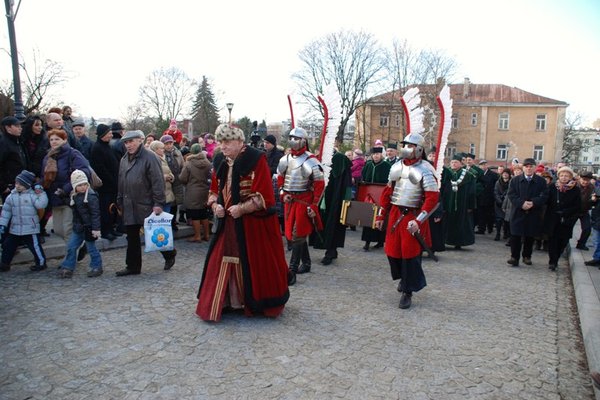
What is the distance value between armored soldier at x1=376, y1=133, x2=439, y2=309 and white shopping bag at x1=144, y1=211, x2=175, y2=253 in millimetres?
2856

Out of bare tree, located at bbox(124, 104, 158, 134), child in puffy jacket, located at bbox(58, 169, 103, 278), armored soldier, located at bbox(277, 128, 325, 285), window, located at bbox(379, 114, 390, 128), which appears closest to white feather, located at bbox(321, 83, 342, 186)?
armored soldier, located at bbox(277, 128, 325, 285)

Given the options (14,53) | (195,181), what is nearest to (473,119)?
(195,181)

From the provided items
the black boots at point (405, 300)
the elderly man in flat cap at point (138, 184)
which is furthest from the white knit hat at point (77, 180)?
the black boots at point (405, 300)

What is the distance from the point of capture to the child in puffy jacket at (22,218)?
606 cm

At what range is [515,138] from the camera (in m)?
50.5

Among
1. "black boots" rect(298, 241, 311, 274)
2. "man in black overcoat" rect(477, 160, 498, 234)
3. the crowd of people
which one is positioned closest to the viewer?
the crowd of people

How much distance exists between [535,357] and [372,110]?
1695 inches

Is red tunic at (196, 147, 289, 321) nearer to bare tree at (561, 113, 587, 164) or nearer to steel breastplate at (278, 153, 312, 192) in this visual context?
steel breastplate at (278, 153, 312, 192)

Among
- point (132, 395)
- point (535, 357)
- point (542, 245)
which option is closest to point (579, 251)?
point (542, 245)

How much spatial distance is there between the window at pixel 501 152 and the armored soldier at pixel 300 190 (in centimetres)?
4951

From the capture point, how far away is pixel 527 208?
7.87m

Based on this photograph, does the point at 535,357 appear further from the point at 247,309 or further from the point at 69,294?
the point at 69,294

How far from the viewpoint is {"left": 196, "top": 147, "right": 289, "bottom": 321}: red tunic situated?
15.2ft

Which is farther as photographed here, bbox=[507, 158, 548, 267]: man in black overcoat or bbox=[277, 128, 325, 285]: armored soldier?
bbox=[507, 158, 548, 267]: man in black overcoat
